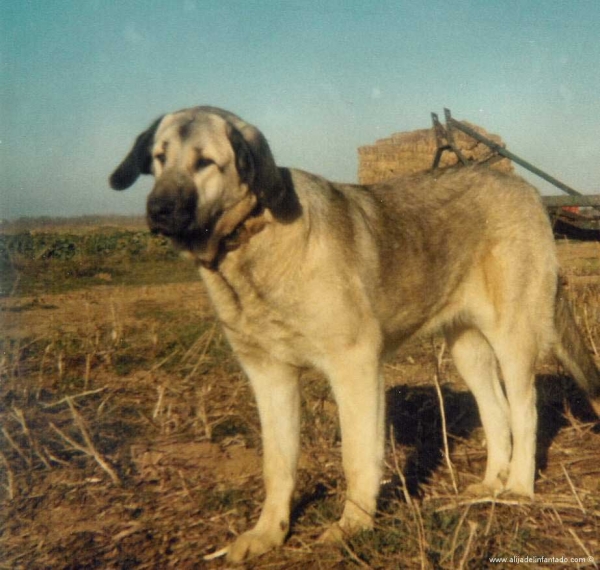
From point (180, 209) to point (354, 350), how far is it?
1.05m

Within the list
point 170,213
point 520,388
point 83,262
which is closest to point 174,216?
point 170,213

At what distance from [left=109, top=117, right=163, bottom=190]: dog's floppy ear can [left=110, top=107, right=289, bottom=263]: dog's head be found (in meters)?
0.15

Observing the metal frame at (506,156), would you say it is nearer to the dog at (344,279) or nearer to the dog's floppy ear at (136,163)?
the dog at (344,279)

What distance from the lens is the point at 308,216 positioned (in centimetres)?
386

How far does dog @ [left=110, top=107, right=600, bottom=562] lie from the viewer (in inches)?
145

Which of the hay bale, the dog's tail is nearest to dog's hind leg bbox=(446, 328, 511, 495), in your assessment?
the dog's tail

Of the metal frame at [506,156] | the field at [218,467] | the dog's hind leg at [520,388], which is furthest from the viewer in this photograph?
the metal frame at [506,156]

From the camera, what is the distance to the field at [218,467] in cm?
349

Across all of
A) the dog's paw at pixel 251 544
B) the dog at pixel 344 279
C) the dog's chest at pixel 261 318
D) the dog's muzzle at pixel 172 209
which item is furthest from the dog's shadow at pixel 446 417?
the dog's muzzle at pixel 172 209

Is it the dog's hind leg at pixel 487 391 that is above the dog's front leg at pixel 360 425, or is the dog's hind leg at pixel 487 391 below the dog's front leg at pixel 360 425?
below

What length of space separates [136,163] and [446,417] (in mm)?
2981

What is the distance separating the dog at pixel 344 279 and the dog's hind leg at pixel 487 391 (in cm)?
2

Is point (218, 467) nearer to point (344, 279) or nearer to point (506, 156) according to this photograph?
point (344, 279)

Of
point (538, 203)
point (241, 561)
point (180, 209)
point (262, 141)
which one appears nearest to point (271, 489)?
point (241, 561)
